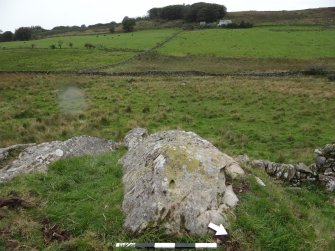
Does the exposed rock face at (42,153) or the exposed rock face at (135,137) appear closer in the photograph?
the exposed rock face at (42,153)

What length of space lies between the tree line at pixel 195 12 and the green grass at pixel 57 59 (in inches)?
2003

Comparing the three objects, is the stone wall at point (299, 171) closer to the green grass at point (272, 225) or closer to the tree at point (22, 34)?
the green grass at point (272, 225)

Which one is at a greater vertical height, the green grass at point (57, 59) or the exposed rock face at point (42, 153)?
the exposed rock face at point (42, 153)

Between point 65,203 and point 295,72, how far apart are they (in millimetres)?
46274

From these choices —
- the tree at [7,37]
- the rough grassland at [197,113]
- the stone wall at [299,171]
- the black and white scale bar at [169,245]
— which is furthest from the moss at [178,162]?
the tree at [7,37]

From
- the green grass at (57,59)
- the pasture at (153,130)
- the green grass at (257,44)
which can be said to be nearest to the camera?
the pasture at (153,130)

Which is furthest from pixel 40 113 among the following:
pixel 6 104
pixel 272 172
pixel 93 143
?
pixel 272 172

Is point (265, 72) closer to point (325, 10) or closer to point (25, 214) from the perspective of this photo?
point (25, 214)

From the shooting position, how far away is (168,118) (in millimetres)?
25047

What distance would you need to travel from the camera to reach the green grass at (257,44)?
62469mm

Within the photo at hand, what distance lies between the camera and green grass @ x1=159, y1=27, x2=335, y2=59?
62469 mm

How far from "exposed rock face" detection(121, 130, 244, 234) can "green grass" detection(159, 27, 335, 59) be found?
2155 inches

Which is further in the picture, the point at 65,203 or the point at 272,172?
the point at 272,172

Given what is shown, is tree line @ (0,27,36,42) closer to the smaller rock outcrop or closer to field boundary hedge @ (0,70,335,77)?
field boundary hedge @ (0,70,335,77)
